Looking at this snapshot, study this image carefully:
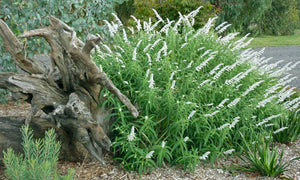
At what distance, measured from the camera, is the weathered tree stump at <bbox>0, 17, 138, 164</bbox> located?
3.00 m

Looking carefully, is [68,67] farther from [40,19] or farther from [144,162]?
[40,19]

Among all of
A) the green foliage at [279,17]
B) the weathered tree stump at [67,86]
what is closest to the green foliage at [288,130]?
the weathered tree stump at [67,86]

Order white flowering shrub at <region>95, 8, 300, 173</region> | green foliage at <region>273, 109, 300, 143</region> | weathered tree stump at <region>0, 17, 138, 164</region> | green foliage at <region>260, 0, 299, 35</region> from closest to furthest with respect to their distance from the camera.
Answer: weathered tree stump at <region>0, 17, 138, 164</region>
white flowering shrub at <region>95, 8, 300, 173</region>
green foliage at <region>273, 109, 300, 143</region>
green foliage at <region>260, 0, 299, 35</region>

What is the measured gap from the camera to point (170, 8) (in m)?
7.84

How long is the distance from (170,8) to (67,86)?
16.4 feet

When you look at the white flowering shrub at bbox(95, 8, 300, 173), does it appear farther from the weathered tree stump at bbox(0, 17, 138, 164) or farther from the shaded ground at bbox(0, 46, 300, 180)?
the weathered tree stump at bbox(0, 17, 138, 164)

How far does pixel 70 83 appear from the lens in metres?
3.40

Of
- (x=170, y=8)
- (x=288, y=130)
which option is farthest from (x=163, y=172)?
(x=170, y=8)

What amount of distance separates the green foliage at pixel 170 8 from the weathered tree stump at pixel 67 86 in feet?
15.1

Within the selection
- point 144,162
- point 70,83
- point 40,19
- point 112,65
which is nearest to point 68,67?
point 70,83

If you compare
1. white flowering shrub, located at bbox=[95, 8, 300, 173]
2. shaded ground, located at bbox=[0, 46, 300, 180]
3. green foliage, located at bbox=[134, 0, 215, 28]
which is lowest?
shaded ground, located at bbox=[0, 46, 300, 180]

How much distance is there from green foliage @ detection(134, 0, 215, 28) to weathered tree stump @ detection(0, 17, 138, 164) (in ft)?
15.1

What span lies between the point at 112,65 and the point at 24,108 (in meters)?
2.64

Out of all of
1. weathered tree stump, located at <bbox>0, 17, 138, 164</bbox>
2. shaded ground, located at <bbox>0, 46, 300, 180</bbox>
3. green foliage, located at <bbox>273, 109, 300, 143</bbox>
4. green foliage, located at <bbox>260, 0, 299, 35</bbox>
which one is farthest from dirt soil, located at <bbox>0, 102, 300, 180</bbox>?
green foliage, located at <bbox>260, 0, 299, 35</bbox>
